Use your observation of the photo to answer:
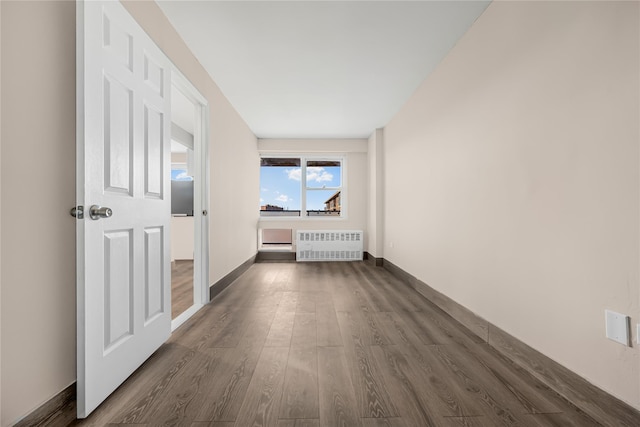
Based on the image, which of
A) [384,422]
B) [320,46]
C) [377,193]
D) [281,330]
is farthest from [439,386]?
[377,193]

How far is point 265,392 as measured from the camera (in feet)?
5.07

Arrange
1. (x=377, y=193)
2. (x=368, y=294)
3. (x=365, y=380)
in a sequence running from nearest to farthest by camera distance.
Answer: (x=365, y=380) < (x=368, y=294) < (x=377, y=193)

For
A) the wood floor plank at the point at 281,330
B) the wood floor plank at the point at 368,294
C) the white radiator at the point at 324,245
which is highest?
the white radiator at the point at 324,245

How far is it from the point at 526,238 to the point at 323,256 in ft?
14.7

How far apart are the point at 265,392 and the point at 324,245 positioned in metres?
4.56

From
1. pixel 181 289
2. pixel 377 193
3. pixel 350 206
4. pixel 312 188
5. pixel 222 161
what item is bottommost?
pixel 181 289

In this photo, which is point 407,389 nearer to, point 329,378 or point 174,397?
point 329,378

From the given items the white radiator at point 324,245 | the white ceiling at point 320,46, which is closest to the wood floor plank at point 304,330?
the white ceiling at point 320,46

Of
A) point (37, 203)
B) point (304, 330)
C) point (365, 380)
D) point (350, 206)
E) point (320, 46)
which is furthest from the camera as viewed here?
point (350, 206)

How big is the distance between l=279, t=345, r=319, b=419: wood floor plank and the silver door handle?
1.20 metres

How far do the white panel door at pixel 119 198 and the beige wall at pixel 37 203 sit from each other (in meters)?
0.11

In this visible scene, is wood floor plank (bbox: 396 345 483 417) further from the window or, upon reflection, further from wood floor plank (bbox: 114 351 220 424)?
the window

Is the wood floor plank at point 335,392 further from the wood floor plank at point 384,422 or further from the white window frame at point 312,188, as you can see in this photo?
the white window frame at point 312,188

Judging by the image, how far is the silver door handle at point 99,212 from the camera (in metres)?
1.40
